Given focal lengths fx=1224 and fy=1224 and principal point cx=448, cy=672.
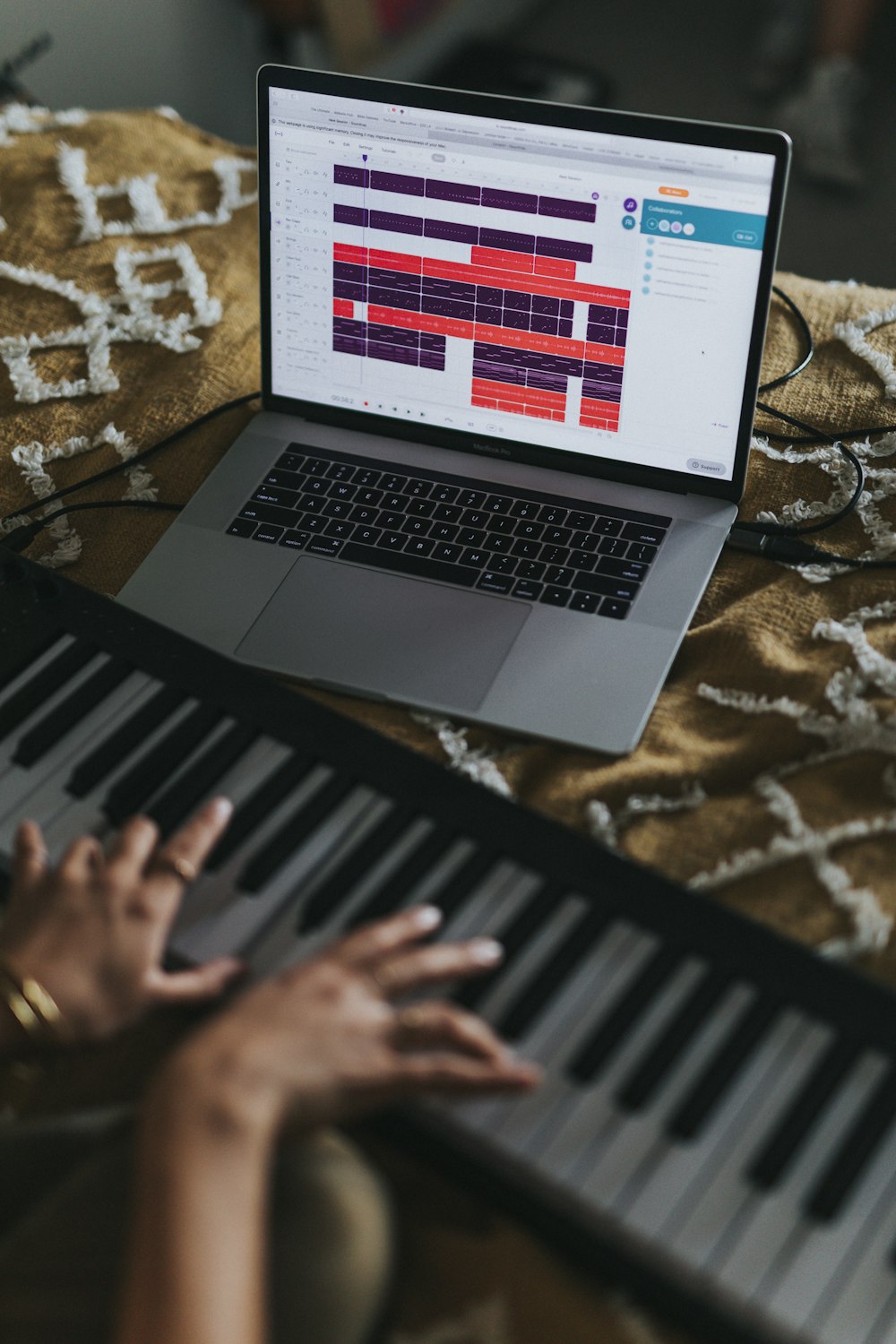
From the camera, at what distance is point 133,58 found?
2555 mm

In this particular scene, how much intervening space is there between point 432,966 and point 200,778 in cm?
25

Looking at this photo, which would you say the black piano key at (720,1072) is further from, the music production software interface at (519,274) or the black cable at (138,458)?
the black cable at (138,458)

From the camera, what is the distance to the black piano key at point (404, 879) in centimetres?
80

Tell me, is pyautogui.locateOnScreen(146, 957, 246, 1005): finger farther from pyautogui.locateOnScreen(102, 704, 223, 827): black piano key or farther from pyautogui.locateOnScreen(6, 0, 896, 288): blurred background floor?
pyautogui.locateOnScreen(6, 0, 896, 288): blurred background floor

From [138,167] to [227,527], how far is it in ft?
2.36

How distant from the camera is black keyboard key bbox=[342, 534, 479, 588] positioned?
1.05 meters

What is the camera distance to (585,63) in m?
3.30

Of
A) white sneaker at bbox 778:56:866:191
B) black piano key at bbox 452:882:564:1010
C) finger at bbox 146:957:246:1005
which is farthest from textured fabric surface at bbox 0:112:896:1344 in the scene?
white sneaker at bbox 778:56:866:191

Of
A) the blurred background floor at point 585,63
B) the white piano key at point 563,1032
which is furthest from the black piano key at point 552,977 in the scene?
the blurred background floor at point 585,63

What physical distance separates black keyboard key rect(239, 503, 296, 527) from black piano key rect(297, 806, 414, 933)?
1.20 ft

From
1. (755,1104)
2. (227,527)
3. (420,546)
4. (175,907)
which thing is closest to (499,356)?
(420,546)

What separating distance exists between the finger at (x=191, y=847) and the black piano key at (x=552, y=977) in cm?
23

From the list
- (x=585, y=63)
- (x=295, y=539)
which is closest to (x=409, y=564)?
(x=295, y=539)

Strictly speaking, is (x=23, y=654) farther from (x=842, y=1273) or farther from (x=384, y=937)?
(x=842, y=1273)
